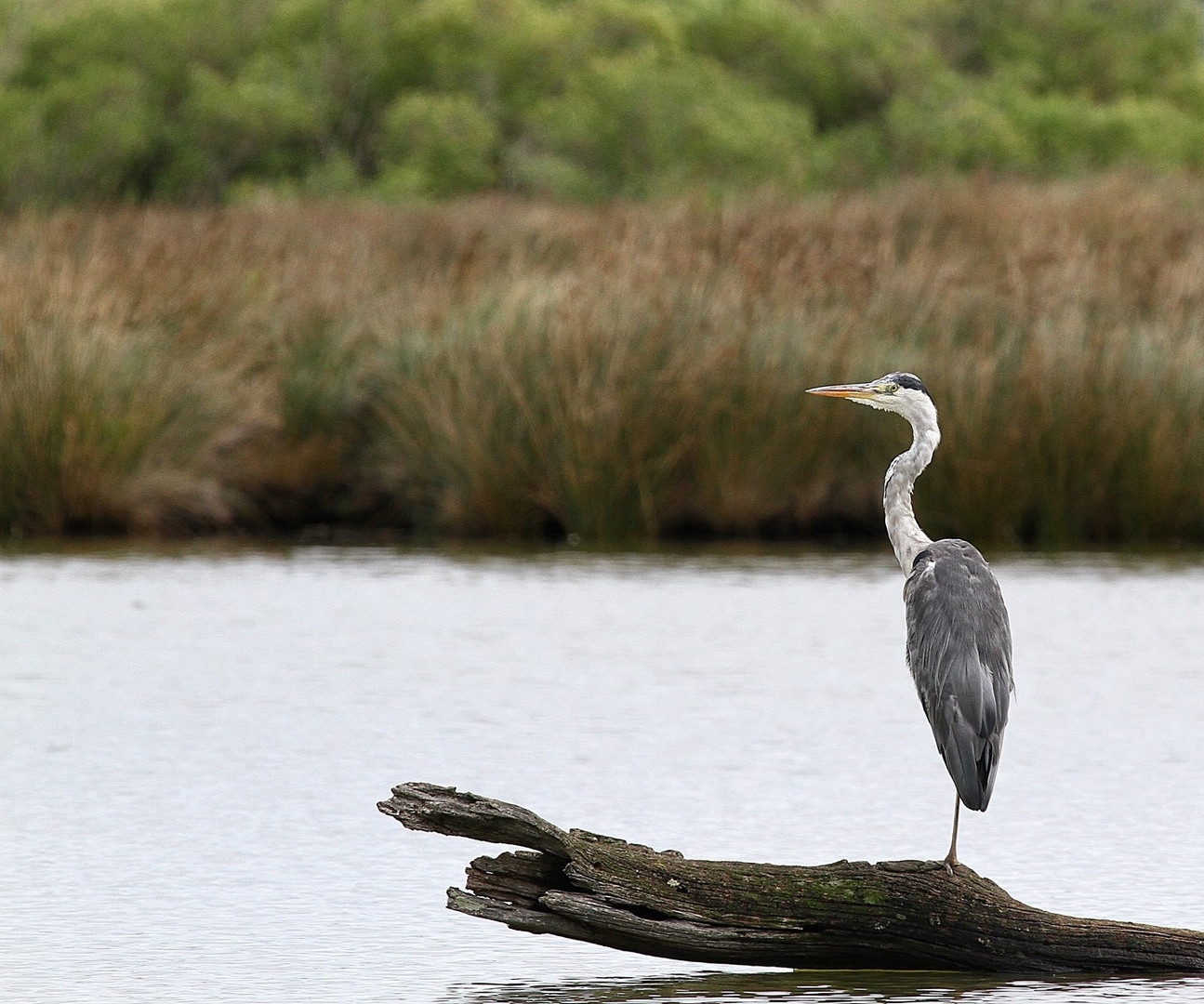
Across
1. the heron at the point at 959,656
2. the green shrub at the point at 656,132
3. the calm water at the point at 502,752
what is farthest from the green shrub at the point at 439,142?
the heron at the point at 959,656

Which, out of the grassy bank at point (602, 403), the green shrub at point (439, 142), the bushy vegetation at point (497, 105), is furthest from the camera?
the green shrub at point (439, 142)

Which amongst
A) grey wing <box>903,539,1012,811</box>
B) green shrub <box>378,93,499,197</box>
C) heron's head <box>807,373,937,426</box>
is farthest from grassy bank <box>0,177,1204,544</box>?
green shrub <box>378,93,499,197</box>

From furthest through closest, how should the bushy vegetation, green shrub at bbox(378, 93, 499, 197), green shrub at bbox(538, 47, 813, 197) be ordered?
green shrub at bbox(378, 93, 499, 197) < the bushy vegetation < green shrub at bbox(538, 47, 813, 197)

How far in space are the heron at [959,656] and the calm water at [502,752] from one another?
0.46 metres

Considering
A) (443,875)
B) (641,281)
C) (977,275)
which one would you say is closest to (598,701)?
(443,875)

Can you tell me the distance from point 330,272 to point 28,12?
18589 mm

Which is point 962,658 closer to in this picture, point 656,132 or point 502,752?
point 502,752

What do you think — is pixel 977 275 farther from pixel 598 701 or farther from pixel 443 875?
pixel 443 875

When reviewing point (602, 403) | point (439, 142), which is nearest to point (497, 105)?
point (439, 142)

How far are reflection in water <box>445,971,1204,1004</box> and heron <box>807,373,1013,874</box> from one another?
0.85 ft

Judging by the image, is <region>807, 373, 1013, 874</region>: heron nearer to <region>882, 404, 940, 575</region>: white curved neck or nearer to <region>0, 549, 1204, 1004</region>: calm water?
<region>882, 404, 940, 575</region>: white curved neck

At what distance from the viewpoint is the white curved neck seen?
5785mm

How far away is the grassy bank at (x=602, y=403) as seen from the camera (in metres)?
12.5

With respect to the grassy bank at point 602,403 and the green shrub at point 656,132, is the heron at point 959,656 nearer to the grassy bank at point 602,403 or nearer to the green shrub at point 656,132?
the grassy bank at point 602,403
